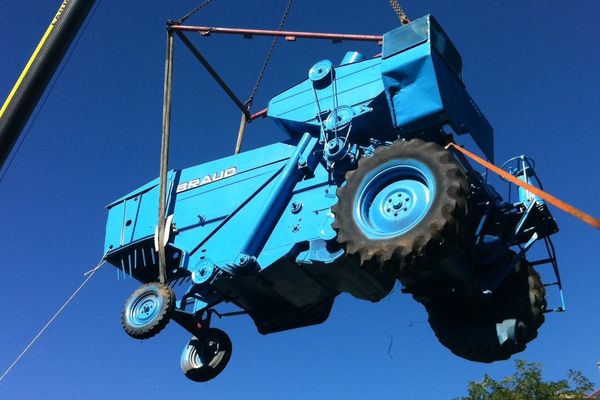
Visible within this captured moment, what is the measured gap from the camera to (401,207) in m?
10.3

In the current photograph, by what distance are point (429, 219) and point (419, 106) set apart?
1.90 meters

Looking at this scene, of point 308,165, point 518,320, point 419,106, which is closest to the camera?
point 419,106

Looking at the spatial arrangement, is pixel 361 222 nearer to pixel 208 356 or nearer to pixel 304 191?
pixel 304 191

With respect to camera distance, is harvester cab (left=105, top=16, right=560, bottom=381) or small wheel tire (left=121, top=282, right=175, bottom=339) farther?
small wheel tire (left=121, top=282, right=175, bottom=339)

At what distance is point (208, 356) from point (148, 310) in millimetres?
1305

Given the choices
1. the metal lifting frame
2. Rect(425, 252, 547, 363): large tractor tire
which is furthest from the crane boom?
Rect(425, 252, 547, 363): large tractor tire

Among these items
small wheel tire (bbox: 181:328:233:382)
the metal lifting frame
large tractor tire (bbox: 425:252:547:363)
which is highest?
the metal lifting frame

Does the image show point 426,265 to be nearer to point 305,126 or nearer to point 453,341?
point 453,341

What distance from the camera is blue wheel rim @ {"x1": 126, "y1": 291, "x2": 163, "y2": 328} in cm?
1230

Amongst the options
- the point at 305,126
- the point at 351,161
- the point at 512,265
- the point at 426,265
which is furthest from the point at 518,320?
the point at 305,126

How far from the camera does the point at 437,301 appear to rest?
40.0 feet

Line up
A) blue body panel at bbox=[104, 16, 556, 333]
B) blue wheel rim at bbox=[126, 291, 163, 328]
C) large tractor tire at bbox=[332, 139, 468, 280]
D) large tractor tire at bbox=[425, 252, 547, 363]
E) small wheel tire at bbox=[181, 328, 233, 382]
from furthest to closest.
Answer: small wheel tire at bbox=[181, 328, 233, 382] < blue wheel rim at bbox=[126, 291, 163, 328] < large tractor tire at bbox=[425, 252, 547, 363] < blue body panel at bbox=[104, 16, 556, 333] < large tractor tire at bbox=[332, 139, 468, 280]

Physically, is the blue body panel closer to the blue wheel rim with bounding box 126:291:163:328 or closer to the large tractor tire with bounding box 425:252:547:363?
the blue wheel rim with bounding box 126:291:163:328

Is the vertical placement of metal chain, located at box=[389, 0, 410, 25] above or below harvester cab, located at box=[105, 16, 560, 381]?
above
